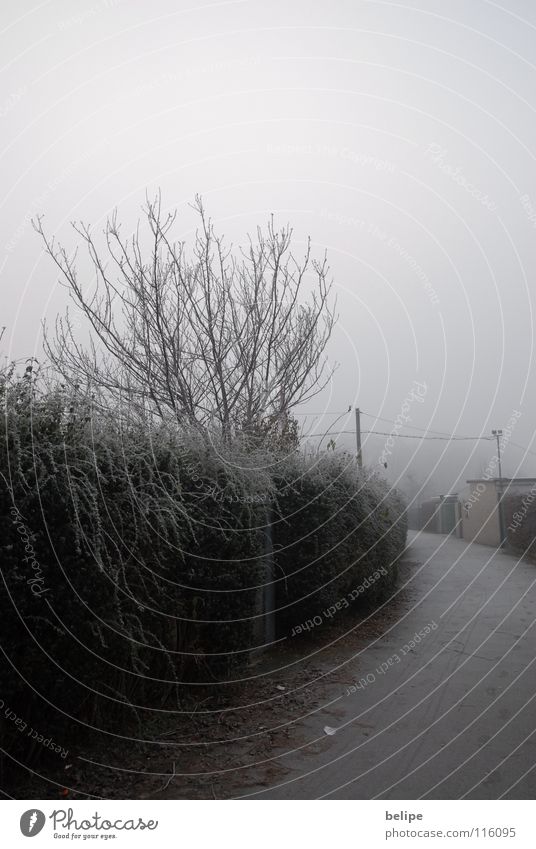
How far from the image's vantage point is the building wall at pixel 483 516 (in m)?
20.0

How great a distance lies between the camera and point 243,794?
11.3 ft

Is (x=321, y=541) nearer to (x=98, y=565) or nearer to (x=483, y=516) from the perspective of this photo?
(x=98, y=565)

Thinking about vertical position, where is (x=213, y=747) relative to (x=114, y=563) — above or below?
below

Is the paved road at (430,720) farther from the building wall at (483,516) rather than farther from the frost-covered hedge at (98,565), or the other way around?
the building wall at (483,516)

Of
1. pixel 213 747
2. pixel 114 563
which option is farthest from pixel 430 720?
pixel 114 563

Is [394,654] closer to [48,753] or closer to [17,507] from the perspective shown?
[48,753]

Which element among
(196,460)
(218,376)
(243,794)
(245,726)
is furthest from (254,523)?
(218,376)

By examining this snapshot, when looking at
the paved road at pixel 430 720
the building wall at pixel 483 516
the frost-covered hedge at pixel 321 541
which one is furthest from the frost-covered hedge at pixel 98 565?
the building wall at pixel 483 516

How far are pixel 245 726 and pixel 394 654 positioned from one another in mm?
2412

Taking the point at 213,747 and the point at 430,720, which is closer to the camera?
the point at 213,747

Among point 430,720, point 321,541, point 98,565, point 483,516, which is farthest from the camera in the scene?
point 483,516
